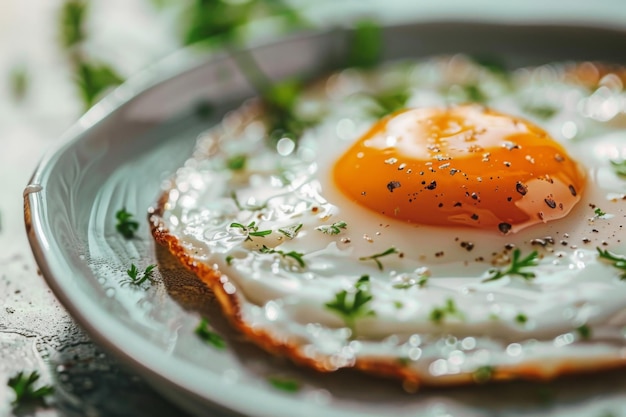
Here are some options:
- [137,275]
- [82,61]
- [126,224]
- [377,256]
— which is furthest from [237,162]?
[82,61]

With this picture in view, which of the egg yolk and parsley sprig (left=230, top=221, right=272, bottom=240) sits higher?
the egg yolk

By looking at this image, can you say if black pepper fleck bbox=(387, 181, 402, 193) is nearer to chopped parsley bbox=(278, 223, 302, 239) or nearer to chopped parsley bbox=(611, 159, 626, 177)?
chopped parsley bbox=(278, 223, 302, 239)

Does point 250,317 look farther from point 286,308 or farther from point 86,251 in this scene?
point 86,251

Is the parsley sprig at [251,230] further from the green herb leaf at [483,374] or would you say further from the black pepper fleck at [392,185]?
the green herb leaf at [483,374]

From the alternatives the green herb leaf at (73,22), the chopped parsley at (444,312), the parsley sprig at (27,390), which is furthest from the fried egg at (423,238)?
the green herb leaf at (73,22)

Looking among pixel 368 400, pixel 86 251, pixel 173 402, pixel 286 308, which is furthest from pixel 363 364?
pixel 86 251

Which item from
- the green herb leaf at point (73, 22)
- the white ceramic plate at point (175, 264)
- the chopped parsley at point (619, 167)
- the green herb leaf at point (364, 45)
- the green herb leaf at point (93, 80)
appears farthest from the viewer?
the green herb leaf at point (73, 22)

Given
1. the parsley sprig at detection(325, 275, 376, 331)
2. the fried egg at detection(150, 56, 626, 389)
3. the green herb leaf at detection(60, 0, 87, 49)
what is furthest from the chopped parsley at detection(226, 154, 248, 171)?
the green herb leaf at detection(60, 0, 87, 49)
